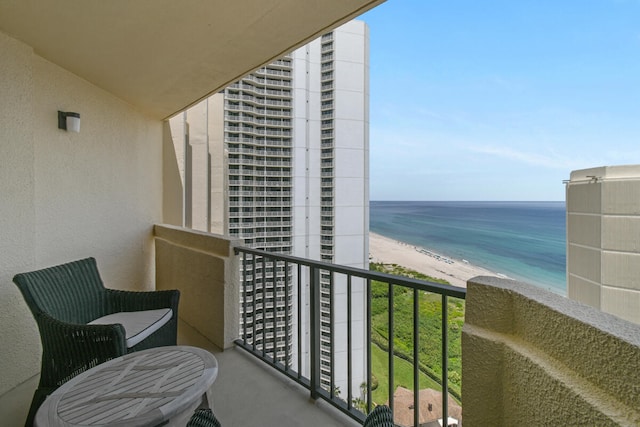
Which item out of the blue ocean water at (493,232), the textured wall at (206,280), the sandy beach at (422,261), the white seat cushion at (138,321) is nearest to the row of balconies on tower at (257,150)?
the sandy beach at (422,261)

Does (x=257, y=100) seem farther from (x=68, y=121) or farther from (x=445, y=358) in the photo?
(x=445, y=358)

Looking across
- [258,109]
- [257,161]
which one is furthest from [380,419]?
[258,109]

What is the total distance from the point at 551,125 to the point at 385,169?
11438mm

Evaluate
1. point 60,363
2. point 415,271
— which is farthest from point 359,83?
point 60,363

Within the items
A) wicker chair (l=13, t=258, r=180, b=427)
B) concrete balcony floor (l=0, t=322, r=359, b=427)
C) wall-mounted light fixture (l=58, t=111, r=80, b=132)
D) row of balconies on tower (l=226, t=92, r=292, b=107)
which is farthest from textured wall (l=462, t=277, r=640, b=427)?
row of balconies on tower (l=226, t=92, r=292, b=107)

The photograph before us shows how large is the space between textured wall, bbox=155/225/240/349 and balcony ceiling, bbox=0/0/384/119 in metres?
1.76

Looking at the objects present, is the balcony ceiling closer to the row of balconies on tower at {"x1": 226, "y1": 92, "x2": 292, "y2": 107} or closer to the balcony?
the balcony

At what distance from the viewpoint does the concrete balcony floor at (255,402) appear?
2109mm

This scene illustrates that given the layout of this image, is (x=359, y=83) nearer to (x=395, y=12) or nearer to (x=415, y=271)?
(x=395, y=12)

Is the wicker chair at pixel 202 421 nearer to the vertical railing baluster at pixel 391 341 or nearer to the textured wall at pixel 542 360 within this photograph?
the textured wall at pixel 542 360

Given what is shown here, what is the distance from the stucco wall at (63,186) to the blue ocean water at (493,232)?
43.0 ft

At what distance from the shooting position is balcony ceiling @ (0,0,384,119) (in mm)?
1995

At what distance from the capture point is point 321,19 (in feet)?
7.15

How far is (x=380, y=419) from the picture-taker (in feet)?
3.22
